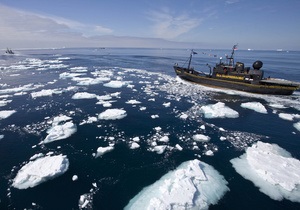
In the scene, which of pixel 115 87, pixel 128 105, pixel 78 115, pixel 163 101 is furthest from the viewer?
pixel 115 87

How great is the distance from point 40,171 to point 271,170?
544 inches

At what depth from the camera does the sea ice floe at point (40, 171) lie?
406 inches

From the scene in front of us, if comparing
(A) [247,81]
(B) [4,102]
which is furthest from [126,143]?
(A) [247,81]

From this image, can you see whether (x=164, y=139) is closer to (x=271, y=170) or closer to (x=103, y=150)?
(x=103, y=150)

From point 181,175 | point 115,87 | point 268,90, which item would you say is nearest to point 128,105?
point 115,87

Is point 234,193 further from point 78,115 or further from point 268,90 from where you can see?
point 268,90

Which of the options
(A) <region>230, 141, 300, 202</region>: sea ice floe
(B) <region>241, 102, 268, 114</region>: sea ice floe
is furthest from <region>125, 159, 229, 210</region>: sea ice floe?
(B) <region>241, 102, 268, 114</region>: sea ice floe

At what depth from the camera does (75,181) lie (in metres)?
10.6

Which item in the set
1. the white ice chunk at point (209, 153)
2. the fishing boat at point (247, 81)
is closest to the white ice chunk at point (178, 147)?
the white ice chunk at point (209, 153)

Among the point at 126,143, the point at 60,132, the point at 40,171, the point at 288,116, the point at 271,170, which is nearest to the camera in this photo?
the point at 40,171

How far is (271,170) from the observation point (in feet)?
37.0

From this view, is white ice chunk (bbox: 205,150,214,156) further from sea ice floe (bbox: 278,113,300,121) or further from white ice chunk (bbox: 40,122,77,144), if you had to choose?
sea ice floe (bbox: 278,113,300,121)

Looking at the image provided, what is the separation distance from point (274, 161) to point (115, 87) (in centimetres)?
2602

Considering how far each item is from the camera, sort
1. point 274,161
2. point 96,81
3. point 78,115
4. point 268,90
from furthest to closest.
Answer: point 96,81 < point 268,90 < point 78,115 < point 274,161
